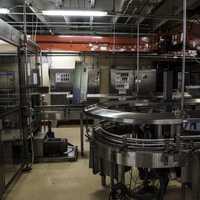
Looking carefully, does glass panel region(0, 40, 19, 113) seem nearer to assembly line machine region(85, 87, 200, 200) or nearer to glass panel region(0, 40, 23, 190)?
glass panel region(0, 40, 23, 190)

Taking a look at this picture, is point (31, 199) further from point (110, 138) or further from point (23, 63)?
point (23, 63)

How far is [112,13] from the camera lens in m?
3.74

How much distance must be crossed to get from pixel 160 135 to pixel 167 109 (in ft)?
1.56

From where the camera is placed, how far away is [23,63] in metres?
3.45

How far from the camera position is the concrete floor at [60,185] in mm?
2861

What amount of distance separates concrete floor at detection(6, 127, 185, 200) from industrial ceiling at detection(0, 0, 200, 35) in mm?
2405

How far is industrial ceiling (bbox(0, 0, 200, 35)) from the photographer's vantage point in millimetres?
4211

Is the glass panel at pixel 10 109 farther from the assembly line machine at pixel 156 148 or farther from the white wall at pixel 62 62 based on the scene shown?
the white wall at pixel 62 62

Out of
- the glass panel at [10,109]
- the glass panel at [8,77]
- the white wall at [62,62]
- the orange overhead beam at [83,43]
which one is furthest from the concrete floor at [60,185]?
the orange overhead beam at [83,43]

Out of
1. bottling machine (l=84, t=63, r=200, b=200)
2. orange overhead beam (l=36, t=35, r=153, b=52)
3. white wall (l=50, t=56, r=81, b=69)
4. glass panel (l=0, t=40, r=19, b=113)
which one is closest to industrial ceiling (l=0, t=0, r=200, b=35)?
orange overhead beam (l=36, t=35, r=153, b=52)

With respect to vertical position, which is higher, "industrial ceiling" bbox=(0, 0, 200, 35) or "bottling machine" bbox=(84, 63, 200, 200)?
"industrial ceiling" bbox=(0, 0, 200, 35)

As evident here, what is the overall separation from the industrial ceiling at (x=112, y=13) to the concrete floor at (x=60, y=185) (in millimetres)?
2405

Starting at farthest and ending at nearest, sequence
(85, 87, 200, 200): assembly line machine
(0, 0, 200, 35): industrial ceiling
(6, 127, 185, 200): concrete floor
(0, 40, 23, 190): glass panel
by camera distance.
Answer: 1. (0, 0, 200, 35): industrial ceiling
2. (0, 40, 23, 190): glass panel
3. (6, 127, 185, 200): concrete floor
4. (85, 87, 200, 200): assembly line machine

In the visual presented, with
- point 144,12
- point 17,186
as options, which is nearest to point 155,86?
point 144,12
